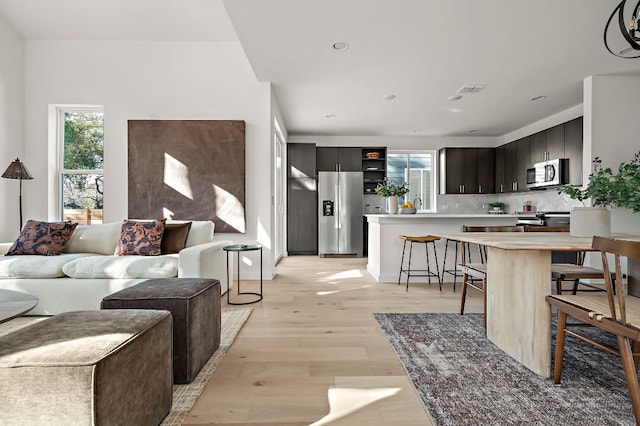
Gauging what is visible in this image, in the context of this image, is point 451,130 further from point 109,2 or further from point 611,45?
point 109,2

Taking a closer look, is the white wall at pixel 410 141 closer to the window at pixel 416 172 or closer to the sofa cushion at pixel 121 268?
the window at pixel 416 172

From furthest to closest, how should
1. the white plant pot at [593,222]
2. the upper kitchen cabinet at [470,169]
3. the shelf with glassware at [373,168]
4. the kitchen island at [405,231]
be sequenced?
the shelf with glassware at [373,168] → the upper kitchen cabinet at [470,169] → the kitchen island at [405,231] → the white plant pot at [593,222]

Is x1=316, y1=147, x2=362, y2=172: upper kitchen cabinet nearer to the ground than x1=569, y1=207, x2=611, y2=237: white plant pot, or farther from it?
farther from it

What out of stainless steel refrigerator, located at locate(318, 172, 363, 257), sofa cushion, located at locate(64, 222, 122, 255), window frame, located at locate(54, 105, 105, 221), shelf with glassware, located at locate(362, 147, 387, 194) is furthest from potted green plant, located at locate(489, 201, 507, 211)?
window frame, located at locate(54, 105, 105, 221)

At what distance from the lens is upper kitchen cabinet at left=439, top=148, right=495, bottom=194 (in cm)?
708

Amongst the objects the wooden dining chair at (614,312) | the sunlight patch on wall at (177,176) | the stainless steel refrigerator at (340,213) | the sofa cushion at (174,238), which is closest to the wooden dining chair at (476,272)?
the wooden dining chair at (614,312)

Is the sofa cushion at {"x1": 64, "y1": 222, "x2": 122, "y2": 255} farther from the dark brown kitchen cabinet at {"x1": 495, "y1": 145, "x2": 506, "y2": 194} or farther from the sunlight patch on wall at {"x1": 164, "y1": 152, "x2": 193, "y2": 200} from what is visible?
the dark brown kitchen cabinet at {"x1": 495, "y1": 145, "x2": 506, "y2": 194}

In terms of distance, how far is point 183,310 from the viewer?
1.70 meters

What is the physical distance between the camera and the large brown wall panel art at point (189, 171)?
14.0 ft

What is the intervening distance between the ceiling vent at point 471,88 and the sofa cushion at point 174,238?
395 cm

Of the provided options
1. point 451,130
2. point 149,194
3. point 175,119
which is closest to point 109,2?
point 175,119

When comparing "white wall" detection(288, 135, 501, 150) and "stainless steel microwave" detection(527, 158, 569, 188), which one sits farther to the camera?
"white wall" detection(288, 135, 501, 150)

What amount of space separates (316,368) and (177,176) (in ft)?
10.9

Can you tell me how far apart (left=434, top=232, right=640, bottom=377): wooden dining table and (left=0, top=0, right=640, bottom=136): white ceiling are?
6.74 ft
